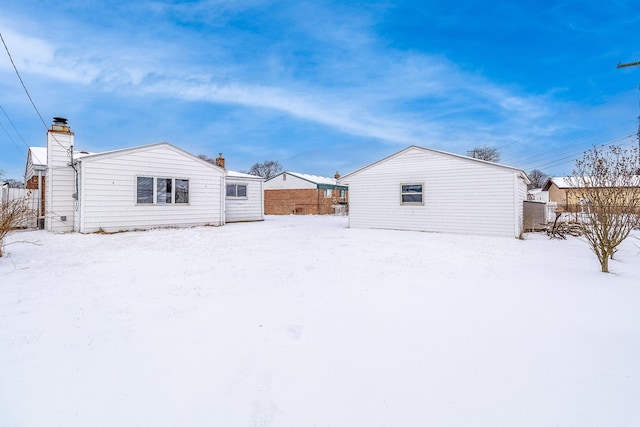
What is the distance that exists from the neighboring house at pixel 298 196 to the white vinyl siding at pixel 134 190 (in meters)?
17.3

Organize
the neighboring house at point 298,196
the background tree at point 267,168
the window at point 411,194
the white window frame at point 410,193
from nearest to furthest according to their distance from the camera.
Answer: the white window frame at point 410,193
the window at point 411,194
the neighboring house at point 298,196
the background tree at point 267,168

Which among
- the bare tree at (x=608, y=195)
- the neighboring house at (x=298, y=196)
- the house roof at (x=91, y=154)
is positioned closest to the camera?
the bare tree at (x=608, y=195)

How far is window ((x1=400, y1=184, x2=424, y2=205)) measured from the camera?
1464cm

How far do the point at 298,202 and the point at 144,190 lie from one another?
20.6 meters

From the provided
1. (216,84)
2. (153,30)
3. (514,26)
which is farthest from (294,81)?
(514,26)

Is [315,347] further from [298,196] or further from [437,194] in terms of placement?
[298,196]

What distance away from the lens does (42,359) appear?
2.80 m

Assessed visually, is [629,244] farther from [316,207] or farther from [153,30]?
[316,207]

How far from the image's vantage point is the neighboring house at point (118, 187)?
1227 centimetres

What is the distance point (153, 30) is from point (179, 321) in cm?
1436

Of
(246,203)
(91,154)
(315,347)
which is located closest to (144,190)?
(91,154)

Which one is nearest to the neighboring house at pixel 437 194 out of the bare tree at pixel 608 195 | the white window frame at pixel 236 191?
the bare tree at pixel 608 195

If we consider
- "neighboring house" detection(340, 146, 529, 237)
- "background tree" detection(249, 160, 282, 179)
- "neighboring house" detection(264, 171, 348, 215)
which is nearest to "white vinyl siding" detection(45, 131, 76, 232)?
"neighboring house" detection(340, 146, 529, 237)

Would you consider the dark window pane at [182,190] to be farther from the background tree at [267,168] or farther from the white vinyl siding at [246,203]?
the background tree at [267,168]
